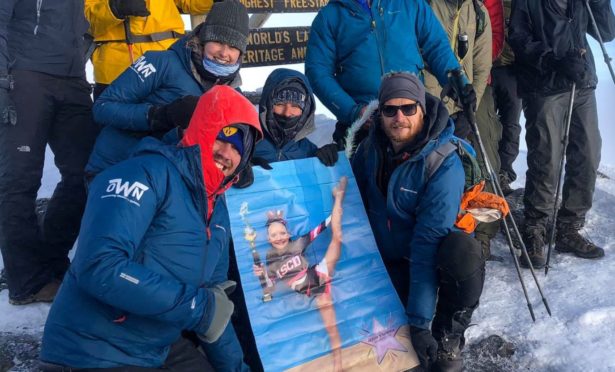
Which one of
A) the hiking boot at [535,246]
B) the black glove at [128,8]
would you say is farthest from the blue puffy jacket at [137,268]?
the hiking boot at [535,246]

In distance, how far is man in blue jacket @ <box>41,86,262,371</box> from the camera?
1984 millimetres

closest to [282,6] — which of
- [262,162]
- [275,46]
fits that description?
[275,46]

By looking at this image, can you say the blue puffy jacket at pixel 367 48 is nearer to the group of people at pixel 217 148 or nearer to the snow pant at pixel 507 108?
the group of people at pixel 217 148

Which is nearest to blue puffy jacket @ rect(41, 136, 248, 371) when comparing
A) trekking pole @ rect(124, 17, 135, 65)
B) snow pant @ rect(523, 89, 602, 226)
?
trekking pole @ rect(124, 17, 135, 65)

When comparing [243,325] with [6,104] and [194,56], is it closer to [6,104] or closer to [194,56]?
[194,56]

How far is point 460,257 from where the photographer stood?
268 centimetres

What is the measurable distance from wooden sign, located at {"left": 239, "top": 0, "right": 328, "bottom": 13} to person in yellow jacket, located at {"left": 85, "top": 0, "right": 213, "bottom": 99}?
171 cm

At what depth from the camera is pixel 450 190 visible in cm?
286

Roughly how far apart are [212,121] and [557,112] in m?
3.28

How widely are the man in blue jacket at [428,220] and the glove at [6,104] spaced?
2.39 m

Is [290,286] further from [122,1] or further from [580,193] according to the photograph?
[580,193]

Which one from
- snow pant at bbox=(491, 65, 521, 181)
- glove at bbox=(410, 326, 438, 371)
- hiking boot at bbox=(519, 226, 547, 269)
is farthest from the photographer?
snow pant at bbox=(491, 65, 521, 181)

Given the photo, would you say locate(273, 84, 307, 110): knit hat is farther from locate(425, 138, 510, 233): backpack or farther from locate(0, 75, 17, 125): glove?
locate(0, 75, 17, 125): glove

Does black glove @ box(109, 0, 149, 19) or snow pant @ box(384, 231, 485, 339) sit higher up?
black glove @ box(109, 0, 149, 19)
